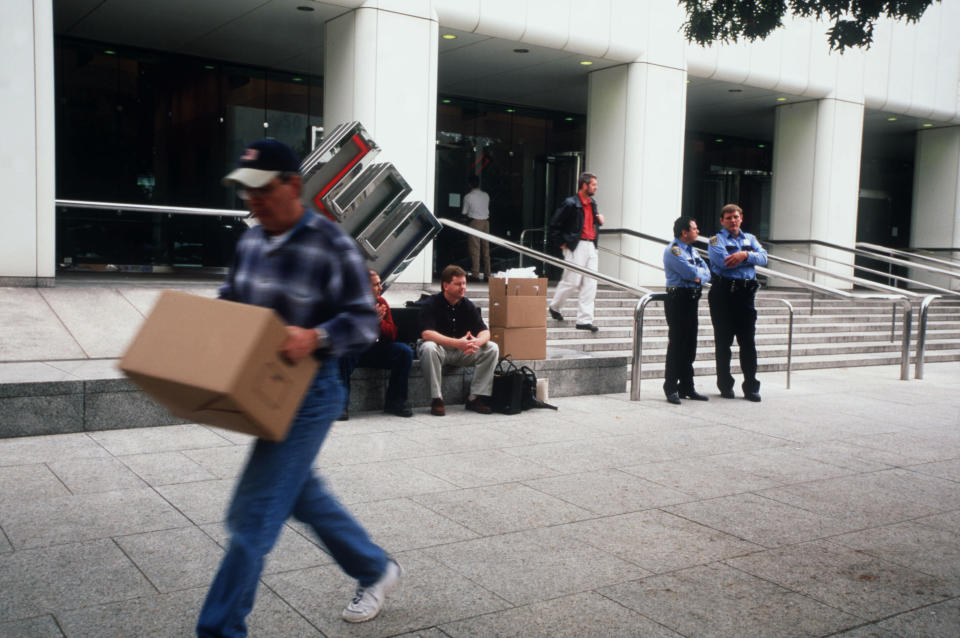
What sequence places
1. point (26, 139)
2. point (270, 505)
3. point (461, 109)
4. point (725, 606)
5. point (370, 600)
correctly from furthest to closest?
point (461, 109)
point (26, 139)
point (725, 606)
point (370, 600)
point (270, 505)

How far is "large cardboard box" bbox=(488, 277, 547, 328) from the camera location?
26.5 ft

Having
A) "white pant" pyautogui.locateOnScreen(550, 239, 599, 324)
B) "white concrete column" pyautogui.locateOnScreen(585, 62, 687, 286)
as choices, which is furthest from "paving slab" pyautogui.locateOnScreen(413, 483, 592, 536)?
"white concrete column" pyautogui.locateOnScreen(585, 62, 687, 286)

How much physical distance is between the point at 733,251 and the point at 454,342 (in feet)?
9.93

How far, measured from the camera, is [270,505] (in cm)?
266

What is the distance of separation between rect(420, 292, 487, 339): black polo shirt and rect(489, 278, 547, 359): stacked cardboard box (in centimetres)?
50

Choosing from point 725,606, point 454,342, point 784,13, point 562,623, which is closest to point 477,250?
point 454,342

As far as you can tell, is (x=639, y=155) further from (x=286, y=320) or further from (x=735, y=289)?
(x=286, y=320)

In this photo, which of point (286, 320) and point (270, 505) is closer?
point (270, 505)

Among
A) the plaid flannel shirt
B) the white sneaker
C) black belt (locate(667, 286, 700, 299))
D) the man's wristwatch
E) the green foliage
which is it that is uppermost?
the green foliage

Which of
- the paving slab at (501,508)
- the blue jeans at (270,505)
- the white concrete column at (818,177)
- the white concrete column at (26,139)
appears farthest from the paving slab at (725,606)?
the white concrete column at (818,177)

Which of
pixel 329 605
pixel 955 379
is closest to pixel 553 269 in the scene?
pixel 955 379

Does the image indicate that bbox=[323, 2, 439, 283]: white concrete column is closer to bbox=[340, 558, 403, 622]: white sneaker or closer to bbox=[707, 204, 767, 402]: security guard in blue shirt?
bbox=[707, 204, 767, 402]: security guard in blue shirt

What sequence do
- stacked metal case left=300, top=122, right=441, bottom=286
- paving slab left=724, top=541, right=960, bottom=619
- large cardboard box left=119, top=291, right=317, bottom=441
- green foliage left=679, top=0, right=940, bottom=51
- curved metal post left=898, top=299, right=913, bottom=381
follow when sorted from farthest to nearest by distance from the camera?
1. curved metal post left=898, top=299, right=913, bottom=381
2. stacked metal case left=300, top=122, right=441, bottom=286
3. green foliage left=679, top=0, right=940, bottom=51
4. paving slab left=724, top=541, right=960, bottom=619
5. large cardboard box left=119, top=291, right=317, bottom=441

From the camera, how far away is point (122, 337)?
8.05m
